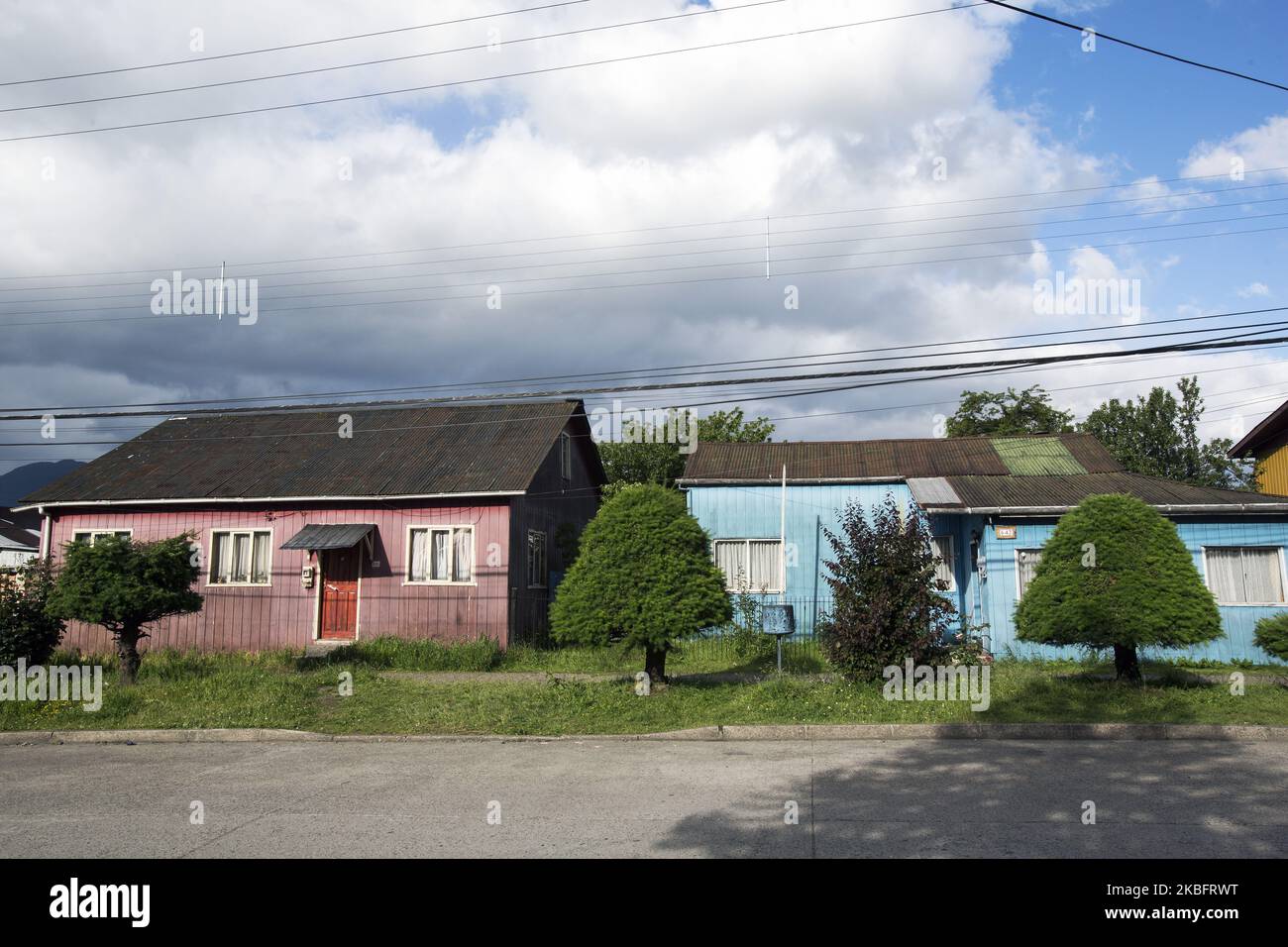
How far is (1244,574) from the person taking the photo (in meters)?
18.0

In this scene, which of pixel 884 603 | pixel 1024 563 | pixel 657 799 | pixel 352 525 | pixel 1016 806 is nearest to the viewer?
pixel 1016 806

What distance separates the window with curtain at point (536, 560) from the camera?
854 inches

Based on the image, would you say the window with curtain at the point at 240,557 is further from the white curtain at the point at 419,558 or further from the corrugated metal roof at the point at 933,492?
the corrugated metal roof at the point at 933,492

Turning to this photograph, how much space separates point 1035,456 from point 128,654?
68.9 ft

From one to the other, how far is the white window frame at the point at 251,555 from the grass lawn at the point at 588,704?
16.7ft

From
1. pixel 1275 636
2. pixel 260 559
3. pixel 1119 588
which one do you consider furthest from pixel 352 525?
pixel 1275 636

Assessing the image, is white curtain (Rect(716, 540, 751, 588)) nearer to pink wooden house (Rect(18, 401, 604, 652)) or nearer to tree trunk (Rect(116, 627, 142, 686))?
pink wooden house (Rect(18, 401, 604, 652))

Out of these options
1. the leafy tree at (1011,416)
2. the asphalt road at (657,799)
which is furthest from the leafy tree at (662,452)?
the asphalt road at (657,799)

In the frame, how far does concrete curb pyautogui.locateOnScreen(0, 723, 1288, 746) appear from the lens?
1068cm

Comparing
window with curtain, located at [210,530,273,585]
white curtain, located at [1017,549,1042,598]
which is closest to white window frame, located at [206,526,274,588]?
window with curtain, located at [210,530,273,585]

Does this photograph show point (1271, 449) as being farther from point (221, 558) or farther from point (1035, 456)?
point (221, 558)

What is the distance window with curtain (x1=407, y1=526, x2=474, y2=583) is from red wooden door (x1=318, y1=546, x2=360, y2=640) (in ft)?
4.83

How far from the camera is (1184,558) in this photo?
12750mm
